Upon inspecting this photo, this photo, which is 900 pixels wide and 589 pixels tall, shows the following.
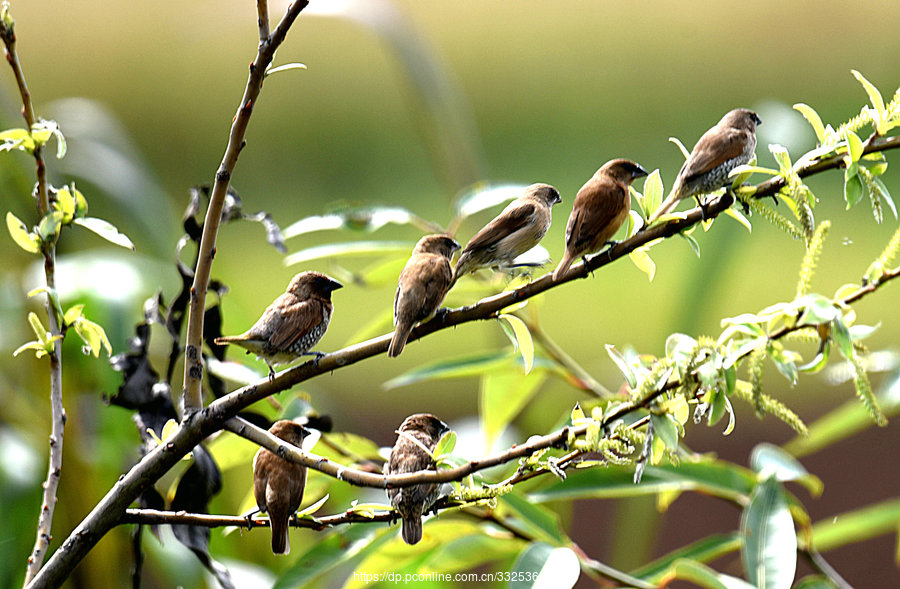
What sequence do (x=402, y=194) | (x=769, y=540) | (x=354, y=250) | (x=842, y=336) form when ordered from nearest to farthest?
(x=842, y=336) → (x=769, y=540) → (x=354, y=250) → (x=402, y=194)

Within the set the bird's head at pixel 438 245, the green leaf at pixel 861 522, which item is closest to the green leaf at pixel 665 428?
the bird's head at pixel 438 245

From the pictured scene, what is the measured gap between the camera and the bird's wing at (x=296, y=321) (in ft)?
1.00

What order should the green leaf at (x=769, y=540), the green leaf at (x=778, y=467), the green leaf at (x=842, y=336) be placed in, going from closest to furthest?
the green leaf at (x=842, y=336) < the green leaf at (x=769, y=540) < the green leaf at (x=778, y=467)

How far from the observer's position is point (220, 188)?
0.78ft

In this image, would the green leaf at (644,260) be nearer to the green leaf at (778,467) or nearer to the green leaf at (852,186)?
the green leaf at (852,186)

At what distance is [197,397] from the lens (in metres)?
0.26

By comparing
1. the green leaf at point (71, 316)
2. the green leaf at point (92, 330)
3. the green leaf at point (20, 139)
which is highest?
the green leaf at point (20, 139)

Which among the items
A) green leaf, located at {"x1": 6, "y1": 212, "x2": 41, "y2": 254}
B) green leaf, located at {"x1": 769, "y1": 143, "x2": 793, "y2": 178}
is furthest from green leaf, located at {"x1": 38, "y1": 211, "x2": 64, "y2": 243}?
green leaf, located at {"x1": 769, "y1": 143, "x2": 793, "y2": 178}

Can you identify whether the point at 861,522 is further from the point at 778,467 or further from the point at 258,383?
the point at 258,383

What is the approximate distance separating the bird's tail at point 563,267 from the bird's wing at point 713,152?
48 millimetres

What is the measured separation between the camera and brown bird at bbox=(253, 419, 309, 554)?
283 mm

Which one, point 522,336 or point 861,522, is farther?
point 861,522

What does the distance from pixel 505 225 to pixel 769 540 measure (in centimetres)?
20

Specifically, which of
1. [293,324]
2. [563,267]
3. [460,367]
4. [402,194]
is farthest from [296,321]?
[402,194]
